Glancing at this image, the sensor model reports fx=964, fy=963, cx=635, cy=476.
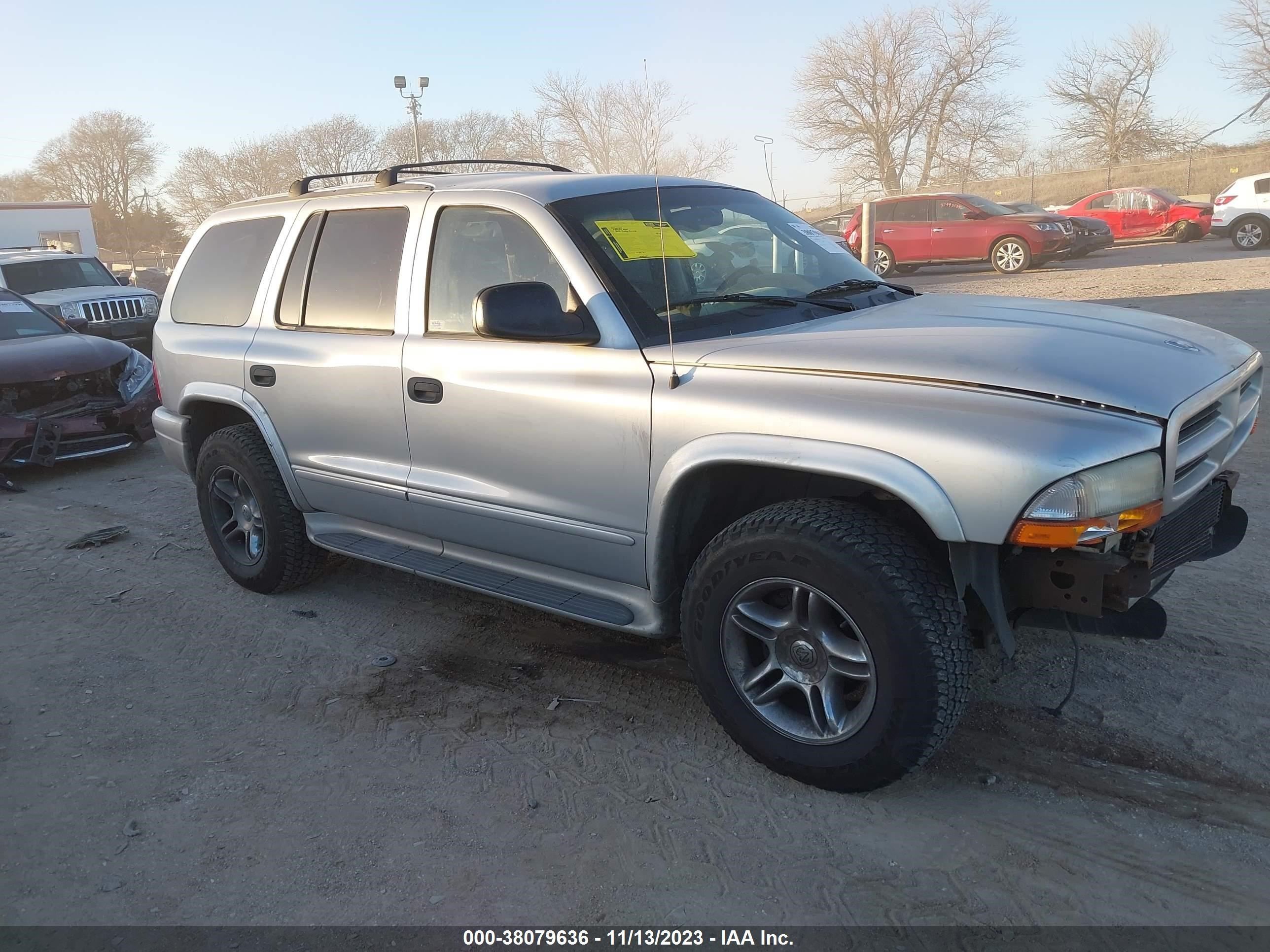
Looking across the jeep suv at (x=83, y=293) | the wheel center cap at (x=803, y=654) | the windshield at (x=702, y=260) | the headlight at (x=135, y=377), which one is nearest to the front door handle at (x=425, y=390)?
the windshield at (x=702, y=260)

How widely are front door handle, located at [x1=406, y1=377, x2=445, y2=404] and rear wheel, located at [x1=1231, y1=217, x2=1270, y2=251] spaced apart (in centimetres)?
2223

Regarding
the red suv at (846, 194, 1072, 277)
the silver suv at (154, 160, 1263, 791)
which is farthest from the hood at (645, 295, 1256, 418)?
the red suv at (846, 194, 1072, 277)

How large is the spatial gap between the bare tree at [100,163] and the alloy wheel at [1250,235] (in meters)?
70.6

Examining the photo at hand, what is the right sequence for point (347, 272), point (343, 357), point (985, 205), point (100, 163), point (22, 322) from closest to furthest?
1. point (343, 357)
2. point (347, 272)
3. point (22, 322)
4. point (985, 205)
5. point (100, 163)

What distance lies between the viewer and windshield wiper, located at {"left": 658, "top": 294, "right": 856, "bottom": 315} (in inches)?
136

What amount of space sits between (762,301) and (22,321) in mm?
8038

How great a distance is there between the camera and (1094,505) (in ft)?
8.14

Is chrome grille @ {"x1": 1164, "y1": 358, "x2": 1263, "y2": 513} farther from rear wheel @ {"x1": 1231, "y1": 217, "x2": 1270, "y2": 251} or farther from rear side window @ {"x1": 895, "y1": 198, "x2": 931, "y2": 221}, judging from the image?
rear wheel @ {"x1": 1231, "y1": 217, "x2": 1270, "y2": 251}

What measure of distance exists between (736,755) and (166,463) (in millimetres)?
6405

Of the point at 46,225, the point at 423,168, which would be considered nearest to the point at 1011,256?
the point at 423,168

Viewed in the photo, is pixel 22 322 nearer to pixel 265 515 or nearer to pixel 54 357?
pixel 54 357

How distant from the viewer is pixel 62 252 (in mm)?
14492

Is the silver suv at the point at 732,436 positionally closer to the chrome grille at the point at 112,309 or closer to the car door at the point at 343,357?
the car door at the point at 343,357

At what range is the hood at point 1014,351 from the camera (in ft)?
8.66
